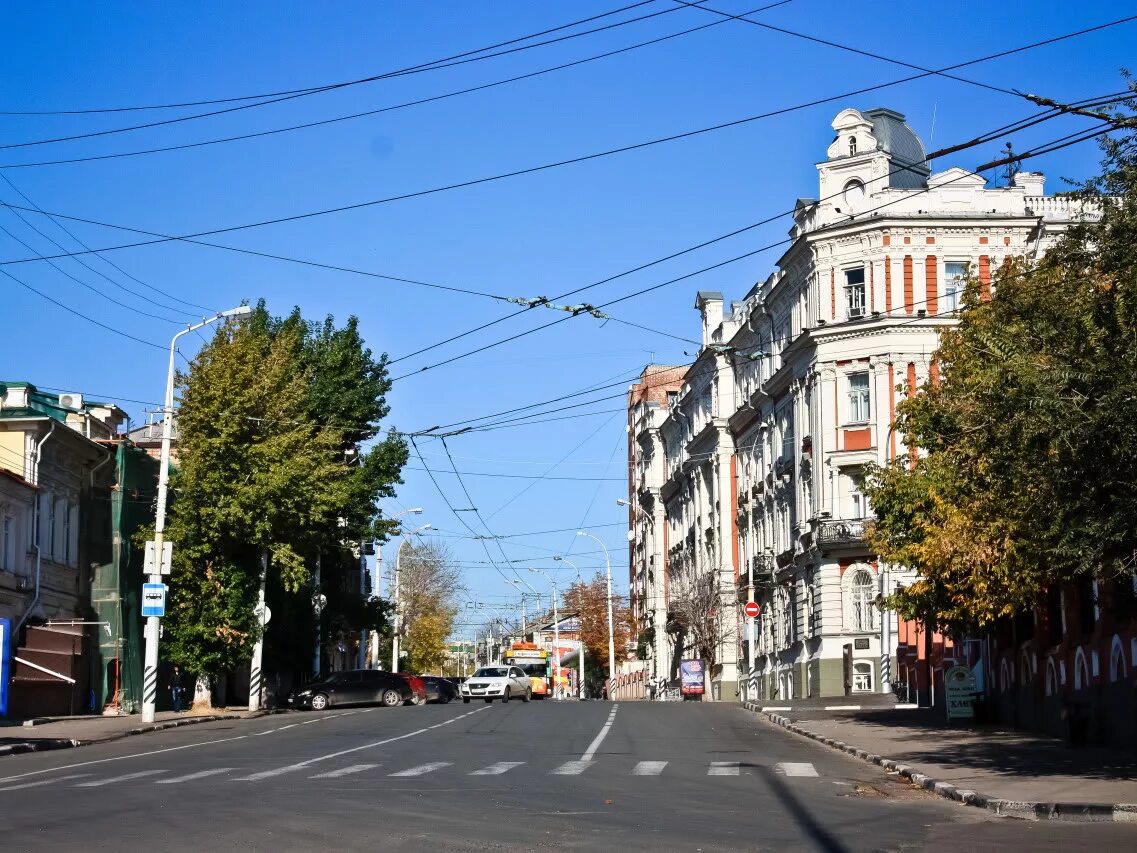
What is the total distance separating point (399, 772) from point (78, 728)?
17607 millimetres

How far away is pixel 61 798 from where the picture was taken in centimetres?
1733

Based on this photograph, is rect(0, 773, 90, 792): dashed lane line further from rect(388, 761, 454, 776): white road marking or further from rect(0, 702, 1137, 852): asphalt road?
rect(388, 761, 454, 776): white road marking

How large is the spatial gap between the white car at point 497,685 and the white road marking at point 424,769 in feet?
139

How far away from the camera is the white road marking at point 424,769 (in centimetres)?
2116

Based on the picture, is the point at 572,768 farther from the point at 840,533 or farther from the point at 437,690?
the point at 437,690

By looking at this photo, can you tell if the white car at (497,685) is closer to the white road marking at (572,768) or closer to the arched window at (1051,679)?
the arched window at (1051,679)

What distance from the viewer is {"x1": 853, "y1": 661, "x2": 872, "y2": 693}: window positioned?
5625cm

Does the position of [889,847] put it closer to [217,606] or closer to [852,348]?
[217,606]

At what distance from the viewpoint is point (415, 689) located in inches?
2229

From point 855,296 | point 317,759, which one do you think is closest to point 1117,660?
point 317,759

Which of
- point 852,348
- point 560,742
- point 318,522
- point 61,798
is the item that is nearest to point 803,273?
point 852,348

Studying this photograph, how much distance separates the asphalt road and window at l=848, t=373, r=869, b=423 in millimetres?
27860

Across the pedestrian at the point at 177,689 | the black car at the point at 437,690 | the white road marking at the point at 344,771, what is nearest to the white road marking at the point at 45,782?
the white road marking at the point at 344,771

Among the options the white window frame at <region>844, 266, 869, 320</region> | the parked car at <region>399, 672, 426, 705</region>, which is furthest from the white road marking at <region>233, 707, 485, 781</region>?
the white window frame at <region>844, 266, 869, 320</region>
